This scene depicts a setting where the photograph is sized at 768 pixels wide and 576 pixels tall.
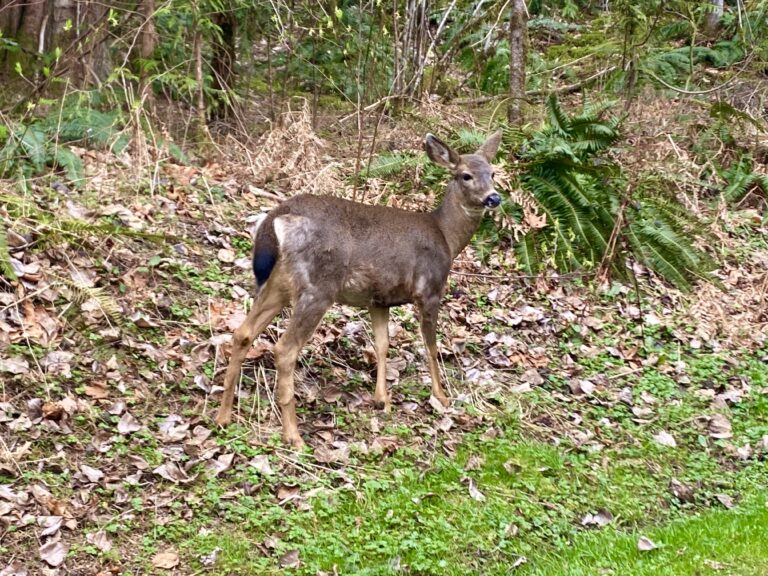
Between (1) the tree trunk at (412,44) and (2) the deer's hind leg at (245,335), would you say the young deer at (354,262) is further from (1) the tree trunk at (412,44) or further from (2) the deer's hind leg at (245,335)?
(1) the tree trunk at (412,44)

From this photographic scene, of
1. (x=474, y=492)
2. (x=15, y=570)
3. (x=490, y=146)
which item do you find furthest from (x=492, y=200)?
(x=15, y=570)

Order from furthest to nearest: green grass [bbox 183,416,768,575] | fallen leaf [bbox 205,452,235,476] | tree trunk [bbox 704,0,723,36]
A: tree trunk [bbox 704,0,723,36] < fallen leaf [bbox 205,452,235,476] < green grass [bbox 183,416,768,575]

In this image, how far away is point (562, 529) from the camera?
580 centimetres

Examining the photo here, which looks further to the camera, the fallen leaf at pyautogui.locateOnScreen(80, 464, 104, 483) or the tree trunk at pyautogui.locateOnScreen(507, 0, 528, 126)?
the tree trunk at pyautogui.locateOnScreen(507, 0, 528, 126)

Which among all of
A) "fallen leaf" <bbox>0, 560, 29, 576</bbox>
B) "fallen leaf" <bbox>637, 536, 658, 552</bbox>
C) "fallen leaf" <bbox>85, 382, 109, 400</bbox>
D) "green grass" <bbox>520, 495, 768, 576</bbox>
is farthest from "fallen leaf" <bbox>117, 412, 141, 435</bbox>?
"fallen leaf" <bbox>637, 536, 658, 552</bbox>

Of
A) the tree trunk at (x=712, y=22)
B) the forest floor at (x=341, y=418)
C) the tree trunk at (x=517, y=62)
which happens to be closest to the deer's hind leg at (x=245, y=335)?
the forest floor at (x=341, y=418)

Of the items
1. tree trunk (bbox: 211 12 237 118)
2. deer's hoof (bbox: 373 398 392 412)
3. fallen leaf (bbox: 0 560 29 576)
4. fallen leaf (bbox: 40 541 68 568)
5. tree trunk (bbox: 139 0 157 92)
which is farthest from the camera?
tree trunk (bbox: 211 12 237 118)

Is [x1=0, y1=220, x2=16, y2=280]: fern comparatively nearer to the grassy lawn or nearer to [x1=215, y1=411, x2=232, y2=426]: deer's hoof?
[x1=215, y1=411, x2=232, y2=426]: deer's hoof

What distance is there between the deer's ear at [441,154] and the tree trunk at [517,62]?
3.64 m

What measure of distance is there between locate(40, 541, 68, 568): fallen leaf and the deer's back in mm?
2209

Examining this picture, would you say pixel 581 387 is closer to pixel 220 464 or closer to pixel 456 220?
pixel 456 220

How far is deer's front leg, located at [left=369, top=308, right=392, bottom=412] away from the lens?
698 cm

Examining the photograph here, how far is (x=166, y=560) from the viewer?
4.98 meters

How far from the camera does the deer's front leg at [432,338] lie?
7.00 metres
